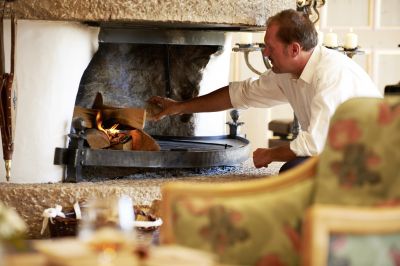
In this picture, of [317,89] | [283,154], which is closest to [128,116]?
[283,154]

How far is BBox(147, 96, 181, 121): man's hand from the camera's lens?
422cm

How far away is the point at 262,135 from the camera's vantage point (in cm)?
712

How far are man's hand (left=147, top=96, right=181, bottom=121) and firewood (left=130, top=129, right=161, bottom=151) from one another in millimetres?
197

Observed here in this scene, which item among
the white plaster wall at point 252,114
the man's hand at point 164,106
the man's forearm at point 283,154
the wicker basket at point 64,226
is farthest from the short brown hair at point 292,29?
the white plaster wall at point 252,114

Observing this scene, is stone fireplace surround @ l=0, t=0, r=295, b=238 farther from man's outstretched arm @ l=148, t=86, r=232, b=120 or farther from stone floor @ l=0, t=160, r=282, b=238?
man's outstretched arm @ l=148, t=86, r=232, b=120

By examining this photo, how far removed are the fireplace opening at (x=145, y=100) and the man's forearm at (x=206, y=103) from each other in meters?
0.17

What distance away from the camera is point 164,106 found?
167 inches

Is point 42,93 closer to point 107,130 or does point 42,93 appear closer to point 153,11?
point 107,130

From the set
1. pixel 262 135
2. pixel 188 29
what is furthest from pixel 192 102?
pixel 262 135

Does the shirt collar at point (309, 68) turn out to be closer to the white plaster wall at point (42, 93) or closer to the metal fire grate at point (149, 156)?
the metal fire grate at point (149, 156)

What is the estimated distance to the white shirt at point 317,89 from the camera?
11.7 feet

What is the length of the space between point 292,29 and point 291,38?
0.12 ft

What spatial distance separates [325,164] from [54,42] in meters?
1.79

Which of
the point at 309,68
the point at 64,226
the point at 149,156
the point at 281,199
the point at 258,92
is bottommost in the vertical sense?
the point at 64,226
